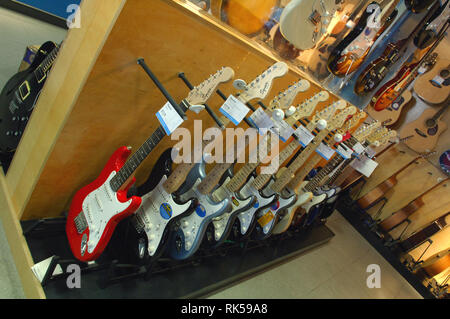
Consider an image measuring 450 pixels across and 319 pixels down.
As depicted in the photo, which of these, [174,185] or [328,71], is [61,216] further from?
[328,71]

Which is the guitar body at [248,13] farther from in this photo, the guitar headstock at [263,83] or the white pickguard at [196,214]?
the white pickguard at [196,214]

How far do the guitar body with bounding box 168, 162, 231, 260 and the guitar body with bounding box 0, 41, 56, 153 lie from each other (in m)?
0.80

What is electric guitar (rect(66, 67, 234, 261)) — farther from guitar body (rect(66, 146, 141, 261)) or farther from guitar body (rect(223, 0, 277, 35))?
guitar body (rect(223, 0, 277, 35))

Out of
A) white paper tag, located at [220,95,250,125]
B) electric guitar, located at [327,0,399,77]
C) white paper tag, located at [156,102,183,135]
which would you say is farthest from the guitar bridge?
electric guitar, located at [327,0,399,77]

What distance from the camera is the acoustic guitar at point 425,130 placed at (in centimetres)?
303

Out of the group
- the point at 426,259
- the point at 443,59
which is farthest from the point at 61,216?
the point at 443,59

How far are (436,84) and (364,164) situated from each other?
1729mm

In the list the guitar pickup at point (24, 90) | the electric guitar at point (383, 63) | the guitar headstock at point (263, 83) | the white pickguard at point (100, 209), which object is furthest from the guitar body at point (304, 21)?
the guitar pickup at point (24, 90)

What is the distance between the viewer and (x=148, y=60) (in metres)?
1.11

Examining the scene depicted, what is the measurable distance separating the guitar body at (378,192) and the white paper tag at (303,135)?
2.02 metres

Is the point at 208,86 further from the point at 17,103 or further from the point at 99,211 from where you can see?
the point at 17,103

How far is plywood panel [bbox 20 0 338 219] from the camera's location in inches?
40.0

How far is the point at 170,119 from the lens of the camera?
0.93 m

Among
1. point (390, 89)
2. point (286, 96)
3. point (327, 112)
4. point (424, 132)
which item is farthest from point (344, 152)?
point (424, 132)
